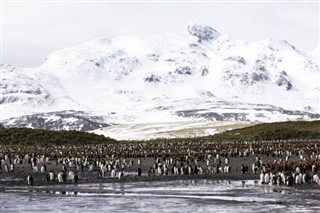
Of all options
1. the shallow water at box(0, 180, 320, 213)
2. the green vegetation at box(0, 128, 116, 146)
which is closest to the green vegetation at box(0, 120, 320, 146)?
the green vegetation at box(0, 128, 116, 146)

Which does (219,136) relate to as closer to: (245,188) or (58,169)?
(58,169)

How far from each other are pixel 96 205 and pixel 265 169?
40.3 feet

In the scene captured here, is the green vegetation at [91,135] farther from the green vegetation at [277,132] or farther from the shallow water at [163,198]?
the shallow water at [163,198]

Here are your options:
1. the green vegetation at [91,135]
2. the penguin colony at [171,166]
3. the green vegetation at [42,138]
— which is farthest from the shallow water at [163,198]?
the green vegetation at [42,138]

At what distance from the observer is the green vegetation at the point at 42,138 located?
83375mm

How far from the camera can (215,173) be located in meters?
38.5

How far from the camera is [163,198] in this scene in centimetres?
2747

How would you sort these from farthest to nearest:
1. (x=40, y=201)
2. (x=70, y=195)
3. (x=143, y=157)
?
(x=143, y=157)
(x=70, y=195)
(x=40, y=201)

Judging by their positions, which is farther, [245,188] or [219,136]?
[219,136]

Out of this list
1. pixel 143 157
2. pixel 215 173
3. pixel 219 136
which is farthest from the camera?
pixel 219 136

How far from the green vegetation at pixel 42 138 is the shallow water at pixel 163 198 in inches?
2021

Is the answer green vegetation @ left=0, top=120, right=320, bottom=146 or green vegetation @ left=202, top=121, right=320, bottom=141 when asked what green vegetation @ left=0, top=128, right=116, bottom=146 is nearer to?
green vegetation @ left=0, top=120, right=320, bottom=146

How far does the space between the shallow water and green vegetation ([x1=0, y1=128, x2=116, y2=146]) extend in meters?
51.3

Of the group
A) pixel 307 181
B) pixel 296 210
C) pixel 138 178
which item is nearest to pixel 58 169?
pixel 138 178
